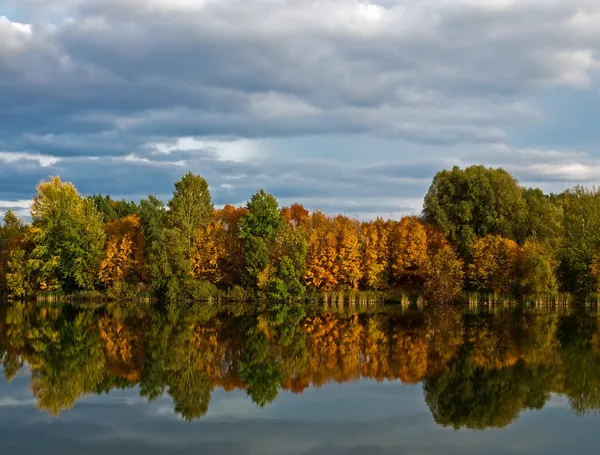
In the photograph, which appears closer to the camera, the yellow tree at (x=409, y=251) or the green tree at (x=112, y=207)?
the yellow tree at (x=409, y=251)

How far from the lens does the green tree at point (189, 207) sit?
6606 centimetres

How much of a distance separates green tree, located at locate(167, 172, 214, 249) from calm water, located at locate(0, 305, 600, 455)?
Answer: 29.2 meters

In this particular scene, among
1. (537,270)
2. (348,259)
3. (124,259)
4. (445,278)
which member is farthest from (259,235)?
(537,270)

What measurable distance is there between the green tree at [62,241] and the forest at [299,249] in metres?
→ 0.10

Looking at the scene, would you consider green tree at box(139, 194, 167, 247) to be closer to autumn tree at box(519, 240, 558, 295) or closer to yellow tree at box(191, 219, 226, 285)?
yellow tree at box(191, 219, 226, 285)

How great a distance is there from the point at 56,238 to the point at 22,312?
16728mm

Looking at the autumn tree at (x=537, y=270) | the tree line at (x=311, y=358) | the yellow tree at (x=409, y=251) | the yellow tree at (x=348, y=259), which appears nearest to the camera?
the tree line at (x=311, y=358)

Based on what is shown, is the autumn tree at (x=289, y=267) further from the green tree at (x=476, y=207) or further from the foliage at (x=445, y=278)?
the green tree at (x=476, y=207)

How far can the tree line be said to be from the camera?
19969mm

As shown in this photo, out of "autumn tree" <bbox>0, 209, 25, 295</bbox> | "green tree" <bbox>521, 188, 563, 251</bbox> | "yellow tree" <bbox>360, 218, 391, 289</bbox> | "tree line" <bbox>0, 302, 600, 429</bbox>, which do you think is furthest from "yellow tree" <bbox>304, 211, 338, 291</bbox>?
"autumn tree" <bbox>0, 209, 25, 295</bbox>

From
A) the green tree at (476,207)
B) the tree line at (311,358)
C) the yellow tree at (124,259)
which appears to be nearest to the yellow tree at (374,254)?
the green tree at (476,207)

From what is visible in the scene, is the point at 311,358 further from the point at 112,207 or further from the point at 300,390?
the point at 112,207

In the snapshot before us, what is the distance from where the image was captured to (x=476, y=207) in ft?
204

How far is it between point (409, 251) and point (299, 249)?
10757 mm
